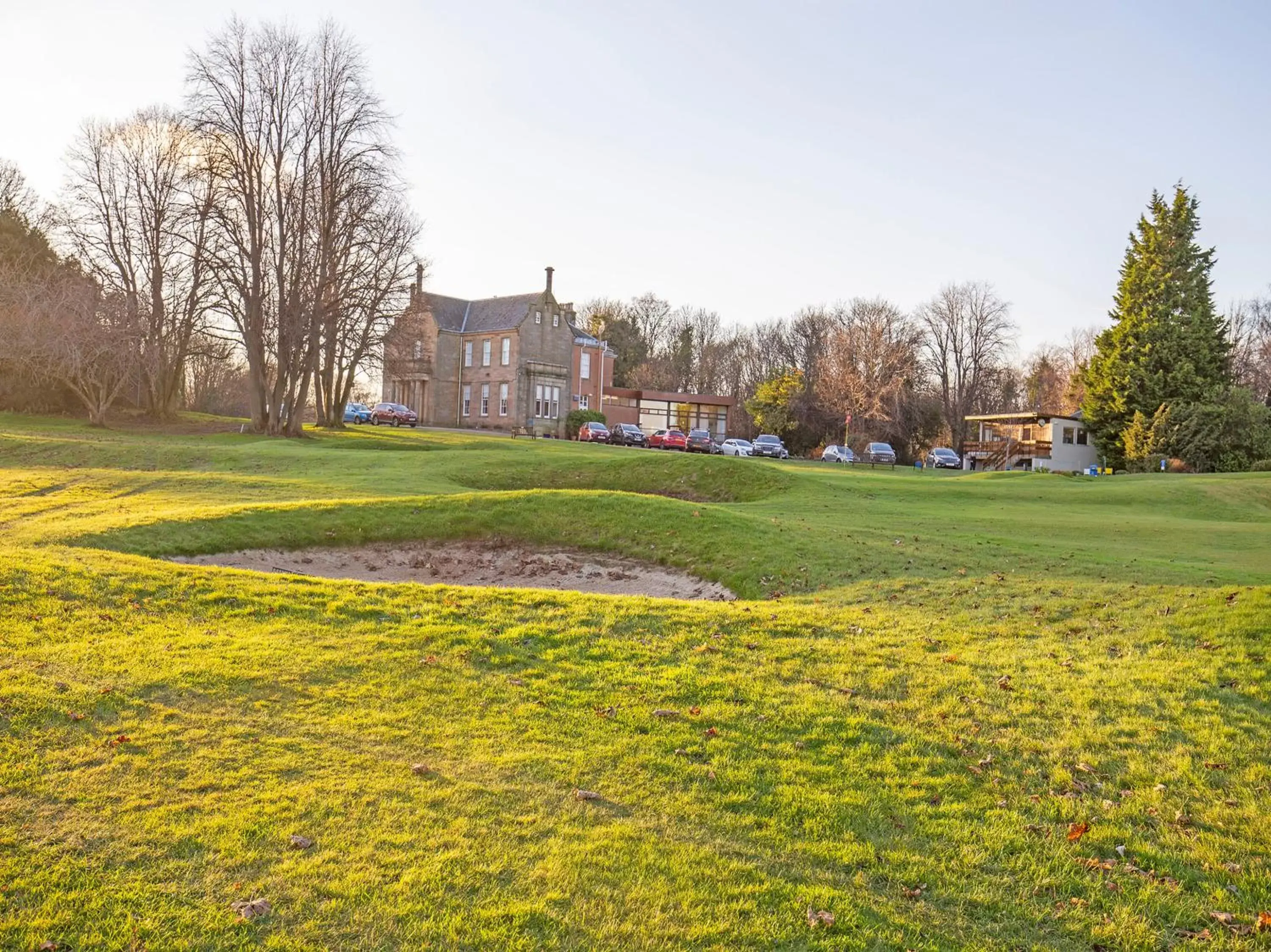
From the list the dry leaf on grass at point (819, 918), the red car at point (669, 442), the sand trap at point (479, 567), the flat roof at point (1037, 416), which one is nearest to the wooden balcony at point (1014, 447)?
the flat roof at point (1037, 416)

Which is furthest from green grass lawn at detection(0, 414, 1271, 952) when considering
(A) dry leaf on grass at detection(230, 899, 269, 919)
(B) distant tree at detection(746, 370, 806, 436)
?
(B) distant tree at detection(746, 370, 806, 436)

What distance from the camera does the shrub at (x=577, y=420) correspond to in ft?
239

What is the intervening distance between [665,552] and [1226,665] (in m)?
11.4

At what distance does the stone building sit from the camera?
73.8 metres

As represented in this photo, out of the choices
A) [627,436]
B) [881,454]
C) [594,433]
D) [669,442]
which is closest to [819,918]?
[627,436]

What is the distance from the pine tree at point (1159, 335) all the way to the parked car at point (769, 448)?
2206 centimetres

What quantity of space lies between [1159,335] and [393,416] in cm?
5310

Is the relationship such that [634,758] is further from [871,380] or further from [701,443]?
[871,380]

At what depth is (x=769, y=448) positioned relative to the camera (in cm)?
6906

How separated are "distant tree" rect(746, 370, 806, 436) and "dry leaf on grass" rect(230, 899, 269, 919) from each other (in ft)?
254

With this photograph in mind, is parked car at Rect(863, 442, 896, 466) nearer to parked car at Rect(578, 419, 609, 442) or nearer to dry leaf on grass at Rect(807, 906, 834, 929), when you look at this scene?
parked car at Rect(578, 419, 609, 442)

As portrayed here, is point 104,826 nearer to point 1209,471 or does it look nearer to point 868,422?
point 1209,471

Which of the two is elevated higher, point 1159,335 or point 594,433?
point 1159,335

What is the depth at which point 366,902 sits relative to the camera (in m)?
5.30
